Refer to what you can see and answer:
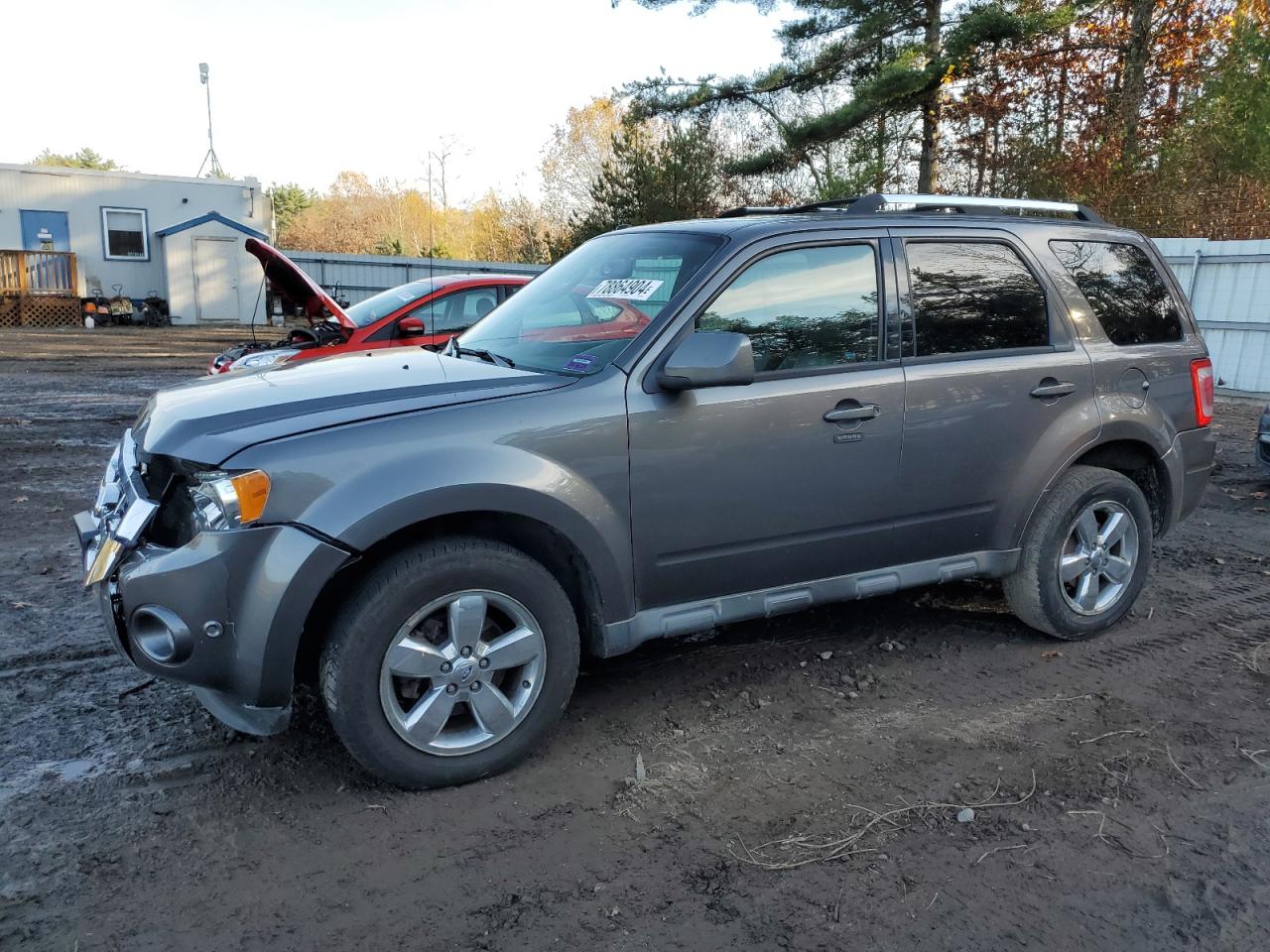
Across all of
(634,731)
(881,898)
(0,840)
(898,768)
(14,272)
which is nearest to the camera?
(881,898)

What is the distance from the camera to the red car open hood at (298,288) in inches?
311

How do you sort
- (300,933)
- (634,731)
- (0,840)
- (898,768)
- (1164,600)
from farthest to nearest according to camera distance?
(1164,600)
(634,731)
(898,768)
(0,840)
(300,933)

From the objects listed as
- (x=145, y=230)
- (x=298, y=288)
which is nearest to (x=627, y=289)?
(x=298, y=288)

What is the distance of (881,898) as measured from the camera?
8.47 feet

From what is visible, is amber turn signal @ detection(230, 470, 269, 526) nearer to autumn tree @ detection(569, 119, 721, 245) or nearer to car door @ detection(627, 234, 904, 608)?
car door @ detection(627, 234, 904, 608)

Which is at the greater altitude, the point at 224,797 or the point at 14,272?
the point at 14,272

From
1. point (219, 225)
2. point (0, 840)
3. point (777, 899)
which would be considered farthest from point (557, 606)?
point (219, 225)

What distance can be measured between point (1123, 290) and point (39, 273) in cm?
2830

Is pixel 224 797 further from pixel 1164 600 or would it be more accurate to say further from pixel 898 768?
pixel 1164 600

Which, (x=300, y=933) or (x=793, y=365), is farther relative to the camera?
(x=793, y=365)

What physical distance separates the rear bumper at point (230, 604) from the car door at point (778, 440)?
1.15 meters

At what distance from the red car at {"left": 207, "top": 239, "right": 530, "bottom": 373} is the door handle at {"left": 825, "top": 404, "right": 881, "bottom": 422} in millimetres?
4894

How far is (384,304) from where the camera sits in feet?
30.1

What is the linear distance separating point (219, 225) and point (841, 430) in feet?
90.3
